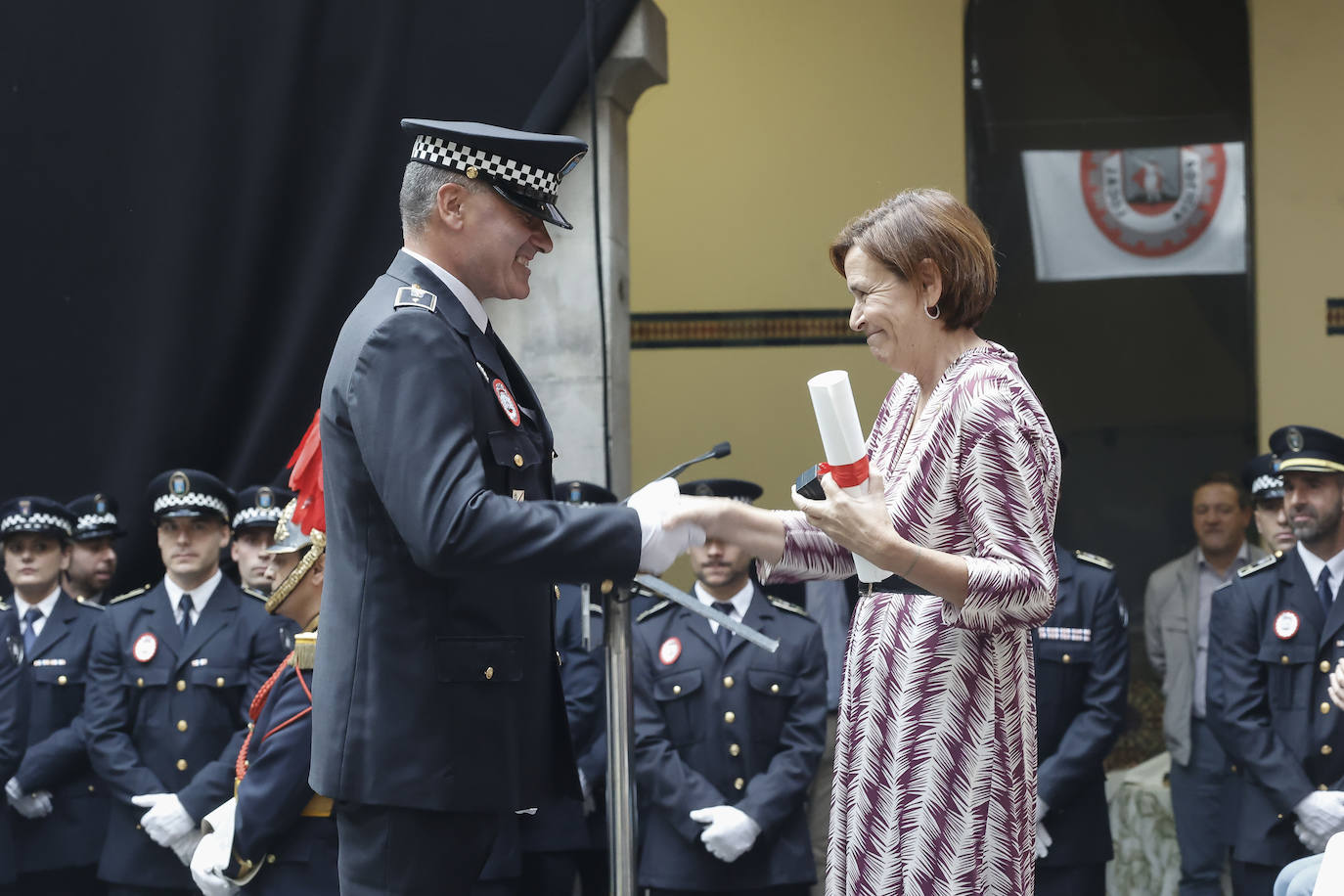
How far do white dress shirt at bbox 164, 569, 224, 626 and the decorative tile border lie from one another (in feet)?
10.9

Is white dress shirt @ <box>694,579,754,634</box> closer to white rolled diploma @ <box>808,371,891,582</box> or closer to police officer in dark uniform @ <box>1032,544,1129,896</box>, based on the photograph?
police officer in dark uniform @ <box>1032,544,1129,896</box>

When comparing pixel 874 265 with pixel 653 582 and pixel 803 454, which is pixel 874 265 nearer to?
pixel 653 582

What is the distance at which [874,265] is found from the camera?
2.31 m

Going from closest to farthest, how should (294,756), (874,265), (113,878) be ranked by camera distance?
(874,265) < (294,756) < (113,878)

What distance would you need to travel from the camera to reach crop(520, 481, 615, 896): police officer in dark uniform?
5086 mm

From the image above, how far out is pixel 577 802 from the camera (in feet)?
16.7

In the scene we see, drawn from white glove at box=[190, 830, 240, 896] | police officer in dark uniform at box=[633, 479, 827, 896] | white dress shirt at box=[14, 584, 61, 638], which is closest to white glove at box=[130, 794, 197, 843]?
white glove at box=[190, 830, 240, 896]

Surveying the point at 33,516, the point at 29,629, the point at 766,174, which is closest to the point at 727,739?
the point at 33,516

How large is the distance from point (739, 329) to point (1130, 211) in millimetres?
2125

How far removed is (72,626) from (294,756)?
2488 millimetres

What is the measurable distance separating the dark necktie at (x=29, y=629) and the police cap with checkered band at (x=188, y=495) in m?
0.86

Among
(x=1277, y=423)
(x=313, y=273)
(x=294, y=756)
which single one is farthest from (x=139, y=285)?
(x=1277, y=423)

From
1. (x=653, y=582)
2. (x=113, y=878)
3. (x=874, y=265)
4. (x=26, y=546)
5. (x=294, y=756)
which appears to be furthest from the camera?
(x=26, y=546)

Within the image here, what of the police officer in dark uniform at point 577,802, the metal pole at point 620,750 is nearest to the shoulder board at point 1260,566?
the police officer in dark uniform at point 577,802
